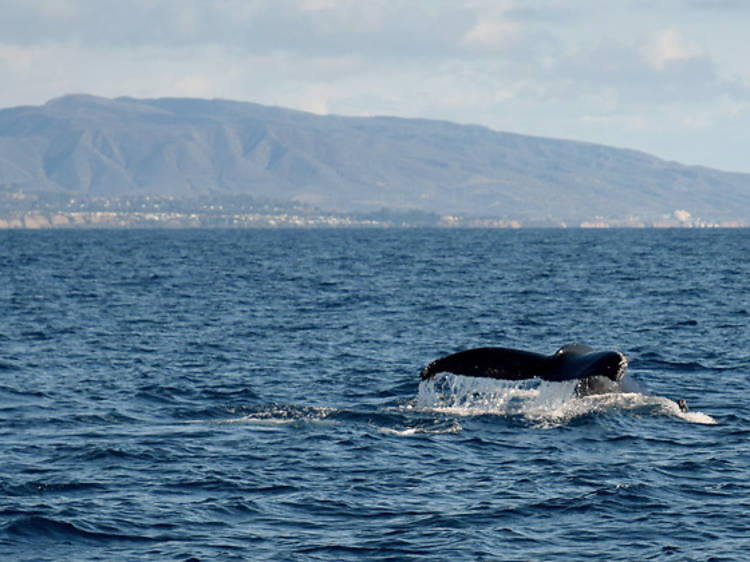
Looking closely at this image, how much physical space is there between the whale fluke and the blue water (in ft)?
3.29

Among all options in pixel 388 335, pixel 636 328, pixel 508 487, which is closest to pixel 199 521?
pixel 508 487

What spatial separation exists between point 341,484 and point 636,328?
25851 mm

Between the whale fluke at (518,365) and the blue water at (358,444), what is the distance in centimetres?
100

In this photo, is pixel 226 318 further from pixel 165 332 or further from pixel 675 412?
pixel 675 412

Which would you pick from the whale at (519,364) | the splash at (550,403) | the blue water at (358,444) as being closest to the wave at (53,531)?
the blue water at (358,444)

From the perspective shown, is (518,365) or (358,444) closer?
(518,365)

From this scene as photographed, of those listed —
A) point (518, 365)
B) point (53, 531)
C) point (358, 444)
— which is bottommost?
point (53, 531)

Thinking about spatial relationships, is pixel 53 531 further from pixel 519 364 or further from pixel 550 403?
pixel 550 403

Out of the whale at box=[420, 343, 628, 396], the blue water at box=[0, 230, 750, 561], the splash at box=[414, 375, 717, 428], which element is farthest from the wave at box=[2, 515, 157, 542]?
the splash at box=[414, 375, 717, 428]

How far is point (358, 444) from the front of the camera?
2083 cm

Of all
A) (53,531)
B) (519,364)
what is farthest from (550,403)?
(53,531)

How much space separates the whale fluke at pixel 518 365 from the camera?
1944 centimetres

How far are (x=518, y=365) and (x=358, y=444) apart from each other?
133 inches

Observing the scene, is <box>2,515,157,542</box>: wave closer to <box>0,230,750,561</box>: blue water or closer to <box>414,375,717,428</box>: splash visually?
<box>0,230,750,561</box>: blue water
